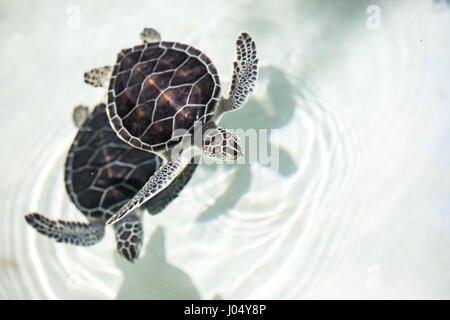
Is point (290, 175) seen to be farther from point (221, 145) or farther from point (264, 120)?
point (221, 145)

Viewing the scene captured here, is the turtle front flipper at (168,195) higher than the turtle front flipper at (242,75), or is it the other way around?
the turtle front flipper at (242,75)

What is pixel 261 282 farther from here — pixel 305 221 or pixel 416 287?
pixel 416 287

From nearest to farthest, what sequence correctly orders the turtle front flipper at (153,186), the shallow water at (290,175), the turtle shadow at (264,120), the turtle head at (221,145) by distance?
the turtle front flipper at (153,186) < the turtle head at (221,145) < the shallow water at (290,175) < the turtle shadow at (264,120)

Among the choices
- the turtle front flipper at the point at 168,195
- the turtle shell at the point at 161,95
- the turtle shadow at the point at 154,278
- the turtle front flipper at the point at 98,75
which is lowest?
the turtle shadow at the point at 154,278

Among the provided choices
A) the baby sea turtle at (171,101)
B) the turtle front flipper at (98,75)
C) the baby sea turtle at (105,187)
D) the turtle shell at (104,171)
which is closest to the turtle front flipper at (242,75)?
the baby sea turtle at (171,101)

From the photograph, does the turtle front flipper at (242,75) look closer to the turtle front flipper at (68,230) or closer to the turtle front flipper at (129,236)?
the turtle front flipper at (129,236)

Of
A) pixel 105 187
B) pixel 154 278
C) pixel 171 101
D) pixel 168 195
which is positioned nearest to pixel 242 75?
pixel 171 101

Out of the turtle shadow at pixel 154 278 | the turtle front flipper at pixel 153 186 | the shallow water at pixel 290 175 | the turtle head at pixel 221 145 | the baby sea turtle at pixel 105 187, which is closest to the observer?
the turtle front flipper at pixel 153 186

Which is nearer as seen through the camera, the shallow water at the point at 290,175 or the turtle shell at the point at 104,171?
the turtle shell at the point at 104,171

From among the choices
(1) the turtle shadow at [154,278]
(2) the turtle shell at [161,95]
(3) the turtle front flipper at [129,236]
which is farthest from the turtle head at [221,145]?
(1) the turtle shadow at [154,278]
